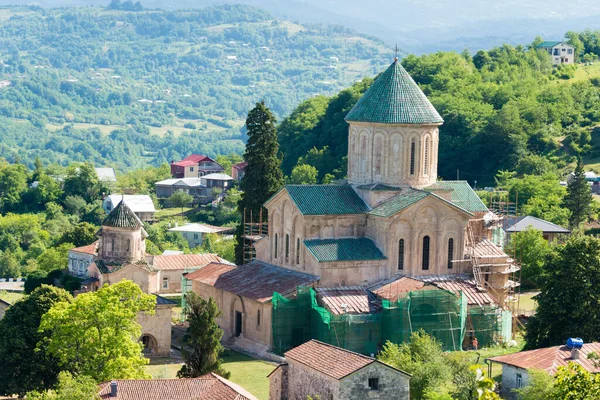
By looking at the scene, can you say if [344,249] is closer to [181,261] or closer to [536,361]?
[536,361]

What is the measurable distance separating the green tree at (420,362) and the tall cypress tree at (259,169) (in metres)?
16.7

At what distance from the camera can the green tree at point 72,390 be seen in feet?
110

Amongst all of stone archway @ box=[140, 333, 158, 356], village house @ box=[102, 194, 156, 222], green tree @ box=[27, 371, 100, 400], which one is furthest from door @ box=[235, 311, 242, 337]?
village house @ box=[102, 194, 156, 222]

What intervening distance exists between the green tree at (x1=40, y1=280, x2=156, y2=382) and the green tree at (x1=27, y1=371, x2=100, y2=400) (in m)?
Result: 2.06

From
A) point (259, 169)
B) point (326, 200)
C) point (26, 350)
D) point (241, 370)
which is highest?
point (259, 169)

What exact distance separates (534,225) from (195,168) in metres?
66.3

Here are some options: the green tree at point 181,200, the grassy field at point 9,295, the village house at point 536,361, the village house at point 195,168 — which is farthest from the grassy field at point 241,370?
the village house at point 195,168

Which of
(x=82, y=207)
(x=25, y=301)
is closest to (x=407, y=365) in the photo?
(x=25, y=301)

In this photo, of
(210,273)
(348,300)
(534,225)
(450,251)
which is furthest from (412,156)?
(534,225)

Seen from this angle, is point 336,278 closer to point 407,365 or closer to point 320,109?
point 407,365

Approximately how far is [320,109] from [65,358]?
73795 mm

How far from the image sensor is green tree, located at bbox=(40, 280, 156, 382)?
37.5 m

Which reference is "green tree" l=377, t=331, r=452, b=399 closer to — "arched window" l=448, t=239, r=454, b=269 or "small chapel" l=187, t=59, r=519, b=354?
"small chapel" l=187, t=59, r=519, b=354

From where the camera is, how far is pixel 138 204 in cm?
10044
